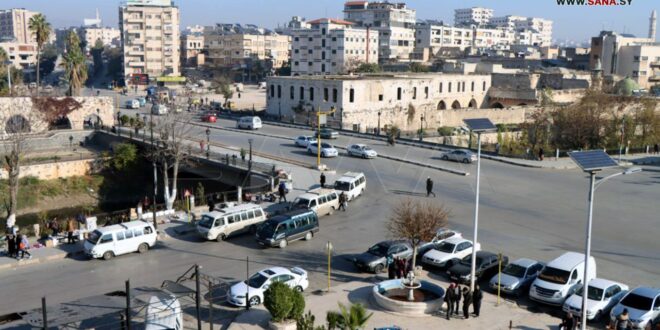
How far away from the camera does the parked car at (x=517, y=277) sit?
20.5 metres

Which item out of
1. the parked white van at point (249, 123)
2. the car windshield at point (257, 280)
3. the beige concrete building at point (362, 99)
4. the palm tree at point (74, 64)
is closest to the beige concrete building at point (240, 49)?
the palm tree at point (74, 64)

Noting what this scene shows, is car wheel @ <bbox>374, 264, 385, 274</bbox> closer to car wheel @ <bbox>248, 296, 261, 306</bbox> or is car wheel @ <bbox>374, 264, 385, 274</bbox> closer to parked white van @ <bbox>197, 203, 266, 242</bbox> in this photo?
car wheel @ <bbox>248, 296, 261, 306</bbox>

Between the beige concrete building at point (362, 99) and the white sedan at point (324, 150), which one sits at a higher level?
the beige concrete building at point (362, 99)

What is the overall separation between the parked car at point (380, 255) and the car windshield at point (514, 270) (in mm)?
3608

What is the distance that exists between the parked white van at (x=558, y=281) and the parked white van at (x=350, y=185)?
14.2 meters

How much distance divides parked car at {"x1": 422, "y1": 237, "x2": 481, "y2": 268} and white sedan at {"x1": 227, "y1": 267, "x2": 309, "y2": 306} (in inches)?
198

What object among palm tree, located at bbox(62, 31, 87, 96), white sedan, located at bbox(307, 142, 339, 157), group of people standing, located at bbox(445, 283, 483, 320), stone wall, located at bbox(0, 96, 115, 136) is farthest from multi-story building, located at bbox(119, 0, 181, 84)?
group of people standing, located at bbox(445, 283, 483, 320)

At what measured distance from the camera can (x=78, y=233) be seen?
26.4 metres

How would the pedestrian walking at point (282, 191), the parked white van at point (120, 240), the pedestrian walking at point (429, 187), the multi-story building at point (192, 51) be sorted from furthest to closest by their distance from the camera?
the multi-story building at point (192, 51) → the pedestrian walking at point (429, 187) → the pedestrian walking at point (282, 191) → the parked white van at point (120, 240)

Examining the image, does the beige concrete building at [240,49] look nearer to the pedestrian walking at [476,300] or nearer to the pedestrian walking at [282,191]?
the pedestrian walking at [282,191]

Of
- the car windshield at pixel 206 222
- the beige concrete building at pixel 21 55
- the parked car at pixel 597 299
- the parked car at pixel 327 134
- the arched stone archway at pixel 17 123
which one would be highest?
the beige concrete building at pixel 21 55

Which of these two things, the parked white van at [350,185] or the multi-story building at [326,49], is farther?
the multi-story building at [326,49]

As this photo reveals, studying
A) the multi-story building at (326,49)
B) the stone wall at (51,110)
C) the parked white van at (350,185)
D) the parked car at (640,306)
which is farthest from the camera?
the multi-story building at (326,49)

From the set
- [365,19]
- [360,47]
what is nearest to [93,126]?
[360,47]
